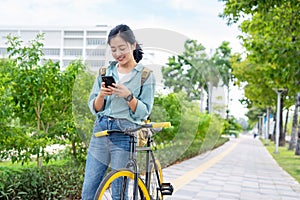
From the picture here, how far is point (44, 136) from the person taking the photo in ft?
18.5

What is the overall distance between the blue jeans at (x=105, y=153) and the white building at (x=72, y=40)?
0.64 metres

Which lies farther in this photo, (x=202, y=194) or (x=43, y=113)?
(x=202, y=194)

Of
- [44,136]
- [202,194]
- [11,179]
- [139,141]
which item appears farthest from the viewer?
[202,194]

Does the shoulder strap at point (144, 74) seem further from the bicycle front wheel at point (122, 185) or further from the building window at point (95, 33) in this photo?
the building window at point (95, 33)

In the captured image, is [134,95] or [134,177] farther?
[134,177]

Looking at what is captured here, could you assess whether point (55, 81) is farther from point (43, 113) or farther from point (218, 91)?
point (218, 91)

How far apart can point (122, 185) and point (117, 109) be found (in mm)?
477

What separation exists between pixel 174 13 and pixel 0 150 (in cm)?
272

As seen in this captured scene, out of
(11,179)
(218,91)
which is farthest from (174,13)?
(218,91)

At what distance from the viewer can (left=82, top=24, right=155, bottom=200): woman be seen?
8.57 feet

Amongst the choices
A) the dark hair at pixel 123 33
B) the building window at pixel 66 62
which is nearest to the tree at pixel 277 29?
the building window at pixel 66 62

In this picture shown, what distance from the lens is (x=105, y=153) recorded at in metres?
2.67

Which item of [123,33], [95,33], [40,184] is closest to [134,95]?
[123,33]

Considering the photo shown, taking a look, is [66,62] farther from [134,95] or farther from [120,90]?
[120,90]
